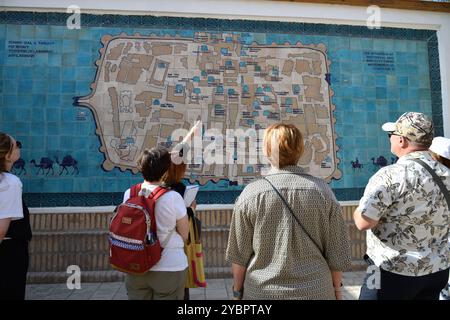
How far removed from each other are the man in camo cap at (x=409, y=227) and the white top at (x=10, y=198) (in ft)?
7.15

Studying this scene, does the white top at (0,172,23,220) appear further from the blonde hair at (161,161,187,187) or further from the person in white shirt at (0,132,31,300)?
the blonde hair at (161,161,187,187)

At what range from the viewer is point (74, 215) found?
4.47 metres

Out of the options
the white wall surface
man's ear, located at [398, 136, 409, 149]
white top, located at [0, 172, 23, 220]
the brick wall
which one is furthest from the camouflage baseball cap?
the white wall surface

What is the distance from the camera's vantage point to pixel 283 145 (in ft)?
5.88

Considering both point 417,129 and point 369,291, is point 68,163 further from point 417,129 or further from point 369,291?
point 417,129

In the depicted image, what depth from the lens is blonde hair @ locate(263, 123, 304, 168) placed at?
1800 mm

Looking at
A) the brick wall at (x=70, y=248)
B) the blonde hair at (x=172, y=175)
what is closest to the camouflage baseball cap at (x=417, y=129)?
the blonde hair at (x=172, y=175)

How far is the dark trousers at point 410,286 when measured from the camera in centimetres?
194

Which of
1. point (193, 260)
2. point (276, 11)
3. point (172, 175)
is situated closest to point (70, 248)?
point (193, 260)

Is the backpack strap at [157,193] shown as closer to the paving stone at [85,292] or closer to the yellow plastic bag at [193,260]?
the yellow plastic bag at [193,260]

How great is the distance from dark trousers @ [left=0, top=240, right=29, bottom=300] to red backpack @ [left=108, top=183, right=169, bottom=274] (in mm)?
816

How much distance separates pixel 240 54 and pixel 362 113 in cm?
198

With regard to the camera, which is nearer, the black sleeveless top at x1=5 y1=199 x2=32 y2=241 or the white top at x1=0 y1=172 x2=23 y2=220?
the white top at x1=0 y1=172 x2=23 y2=220
